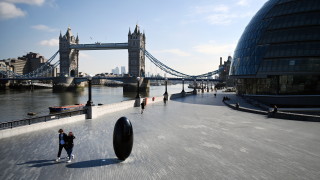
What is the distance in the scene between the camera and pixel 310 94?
3972cm

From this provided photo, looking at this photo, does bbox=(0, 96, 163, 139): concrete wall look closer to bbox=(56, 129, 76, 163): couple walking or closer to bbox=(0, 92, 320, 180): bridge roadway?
bbox=(0, 92, 320, 180): bridge roadway

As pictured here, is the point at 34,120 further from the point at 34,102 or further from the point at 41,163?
the point at 34,102

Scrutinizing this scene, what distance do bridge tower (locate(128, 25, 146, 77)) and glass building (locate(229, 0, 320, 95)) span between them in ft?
411

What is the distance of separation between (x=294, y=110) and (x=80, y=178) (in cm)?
3301

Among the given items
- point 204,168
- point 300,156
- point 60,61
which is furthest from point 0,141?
point 60,61

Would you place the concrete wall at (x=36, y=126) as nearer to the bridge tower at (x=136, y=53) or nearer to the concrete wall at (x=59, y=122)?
the concrete wall at (x=59, y=122)

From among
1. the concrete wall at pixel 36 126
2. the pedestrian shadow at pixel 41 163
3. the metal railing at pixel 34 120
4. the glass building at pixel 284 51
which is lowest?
the pedestrian shadow at pixel 41 163

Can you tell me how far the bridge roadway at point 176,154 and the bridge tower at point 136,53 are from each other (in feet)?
504

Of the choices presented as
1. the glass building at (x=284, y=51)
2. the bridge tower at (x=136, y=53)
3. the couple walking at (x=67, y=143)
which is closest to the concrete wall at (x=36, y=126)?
the couple walking at (x=67, y=143)

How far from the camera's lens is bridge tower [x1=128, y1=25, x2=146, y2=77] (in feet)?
Result: 567

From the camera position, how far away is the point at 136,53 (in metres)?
177

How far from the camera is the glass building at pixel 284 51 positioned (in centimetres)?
4038

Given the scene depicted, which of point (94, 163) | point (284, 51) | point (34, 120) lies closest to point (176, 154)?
point (94, 163)

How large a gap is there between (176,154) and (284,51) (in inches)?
1491
